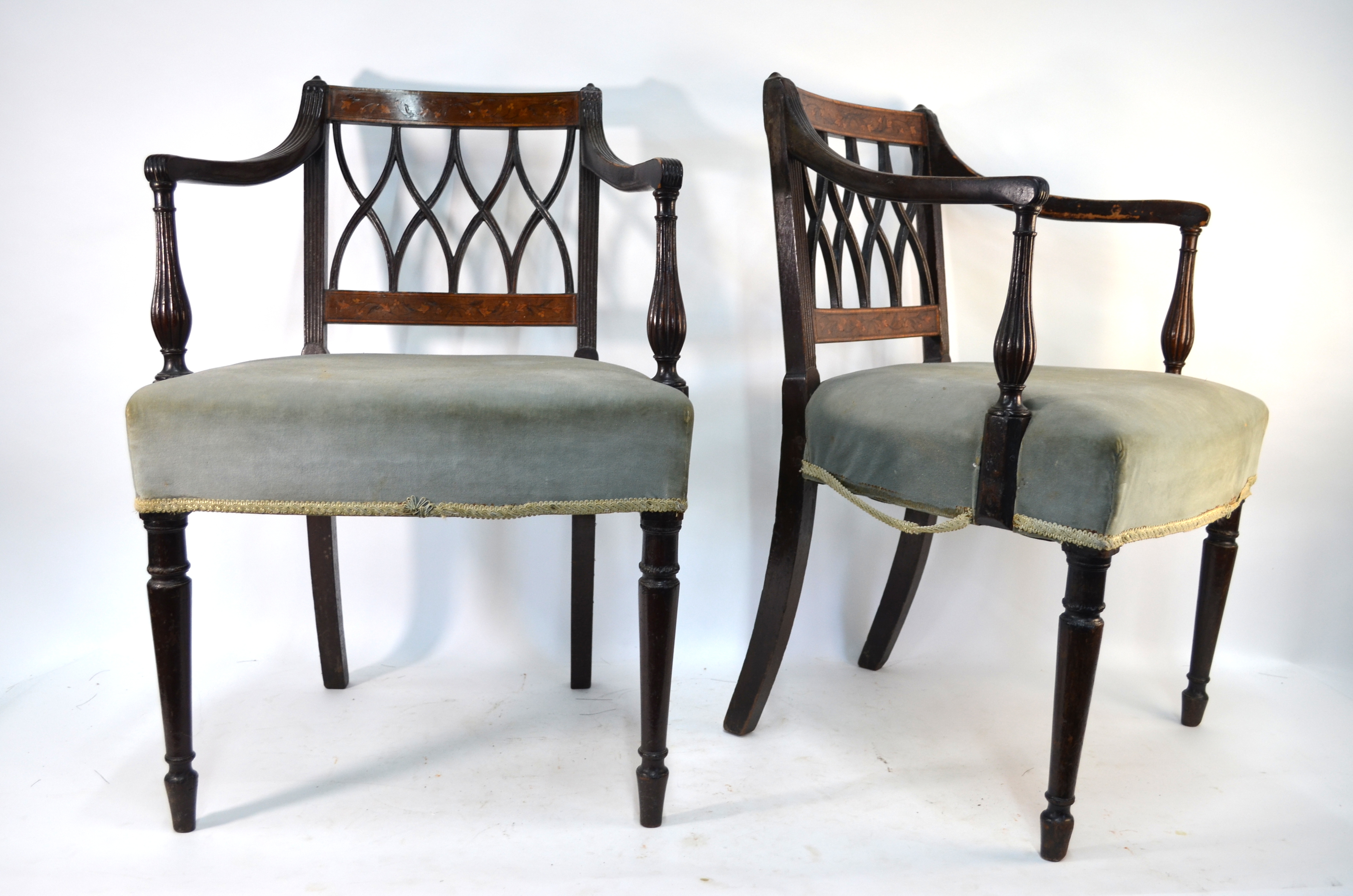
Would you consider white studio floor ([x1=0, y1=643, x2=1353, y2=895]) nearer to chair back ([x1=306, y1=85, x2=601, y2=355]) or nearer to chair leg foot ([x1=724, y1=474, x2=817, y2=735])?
chair leg foot ([x1=724, y1=474, x2=817, y2=735])

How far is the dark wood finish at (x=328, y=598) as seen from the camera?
5.30ft

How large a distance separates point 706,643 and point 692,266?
74cm

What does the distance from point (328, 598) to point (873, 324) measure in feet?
3.33

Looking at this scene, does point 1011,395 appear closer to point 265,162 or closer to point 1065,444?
point 1065,444

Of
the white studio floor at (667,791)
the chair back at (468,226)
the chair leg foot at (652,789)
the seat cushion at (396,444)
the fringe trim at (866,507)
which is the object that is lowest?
the white studio floor at (667,791)

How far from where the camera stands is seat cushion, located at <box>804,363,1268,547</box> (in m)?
1.03

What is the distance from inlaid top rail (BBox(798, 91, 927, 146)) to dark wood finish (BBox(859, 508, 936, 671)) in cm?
65

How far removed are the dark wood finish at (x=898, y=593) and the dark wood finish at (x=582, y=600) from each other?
0.53 meters

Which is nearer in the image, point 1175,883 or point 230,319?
point 1175,883

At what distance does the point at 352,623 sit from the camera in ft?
6.23

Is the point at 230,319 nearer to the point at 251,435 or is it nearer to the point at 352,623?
the point at 352,623

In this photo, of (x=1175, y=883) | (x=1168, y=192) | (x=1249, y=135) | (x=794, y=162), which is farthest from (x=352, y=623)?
(x=1249, y=135)

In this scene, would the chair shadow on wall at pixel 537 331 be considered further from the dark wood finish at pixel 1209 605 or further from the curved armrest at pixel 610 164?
the dark wood finish at pixel 1209 605

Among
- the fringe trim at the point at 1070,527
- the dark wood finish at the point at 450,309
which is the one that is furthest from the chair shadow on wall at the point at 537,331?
the fringe trim at the point at 1070,527
